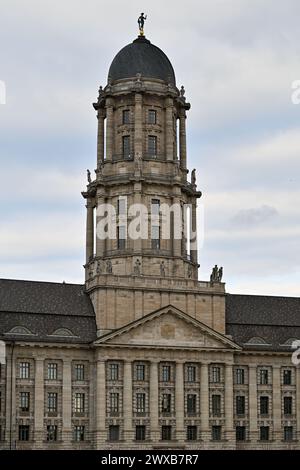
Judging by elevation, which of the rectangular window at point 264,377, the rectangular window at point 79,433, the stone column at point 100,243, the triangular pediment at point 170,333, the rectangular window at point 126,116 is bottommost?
the rectangular window at point 79,433

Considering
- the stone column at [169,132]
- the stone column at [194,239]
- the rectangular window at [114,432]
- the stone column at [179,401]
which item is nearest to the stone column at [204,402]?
the stone column at [179,401]

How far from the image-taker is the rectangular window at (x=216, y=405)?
115 m

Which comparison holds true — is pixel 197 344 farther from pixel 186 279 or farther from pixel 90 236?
pixel 90 236

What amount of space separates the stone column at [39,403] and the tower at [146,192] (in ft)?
34.3

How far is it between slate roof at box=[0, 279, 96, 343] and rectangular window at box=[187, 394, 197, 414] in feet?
40.5

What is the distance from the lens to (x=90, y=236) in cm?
12662

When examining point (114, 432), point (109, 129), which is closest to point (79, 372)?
point (114, 432)

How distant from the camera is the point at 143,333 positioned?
11356 cm

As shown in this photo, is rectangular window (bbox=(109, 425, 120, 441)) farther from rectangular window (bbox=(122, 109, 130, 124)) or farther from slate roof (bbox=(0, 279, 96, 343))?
rectangular window (bbox=(122, 109, 130, 124))

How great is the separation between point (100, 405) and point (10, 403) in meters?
9.28

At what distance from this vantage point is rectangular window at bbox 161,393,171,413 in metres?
113

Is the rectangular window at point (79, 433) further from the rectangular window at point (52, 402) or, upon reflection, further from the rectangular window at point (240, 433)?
the rectangular window at point (240, 433)

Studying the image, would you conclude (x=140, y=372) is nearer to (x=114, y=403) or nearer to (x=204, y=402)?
(x=114, y=403)
